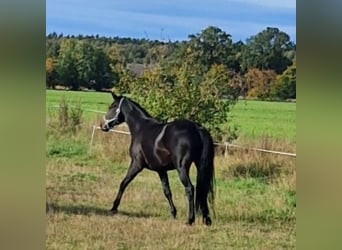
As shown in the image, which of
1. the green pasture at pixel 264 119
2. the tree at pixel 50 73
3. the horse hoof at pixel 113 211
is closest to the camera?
the tree at pixel 50 73

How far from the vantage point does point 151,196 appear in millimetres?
2471

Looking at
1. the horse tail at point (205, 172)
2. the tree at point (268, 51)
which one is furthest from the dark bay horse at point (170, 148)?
the tree at point (268, 51)

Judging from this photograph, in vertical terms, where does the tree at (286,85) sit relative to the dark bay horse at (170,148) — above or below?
above

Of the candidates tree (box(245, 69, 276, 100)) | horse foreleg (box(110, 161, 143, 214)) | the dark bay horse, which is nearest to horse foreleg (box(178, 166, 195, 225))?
the dark bay horse

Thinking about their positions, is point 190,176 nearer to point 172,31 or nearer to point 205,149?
point 205,149

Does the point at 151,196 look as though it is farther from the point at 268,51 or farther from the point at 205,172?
the point at 268,51

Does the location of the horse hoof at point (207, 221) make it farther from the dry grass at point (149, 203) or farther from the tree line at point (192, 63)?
the tree line at point (192, 63)

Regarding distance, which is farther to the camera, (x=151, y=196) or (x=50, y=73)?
(x=151, y=196)

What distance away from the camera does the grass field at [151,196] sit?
2.37m

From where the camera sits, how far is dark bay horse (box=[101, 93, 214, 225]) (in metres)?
2.48

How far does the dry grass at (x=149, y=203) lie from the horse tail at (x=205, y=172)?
0.03m

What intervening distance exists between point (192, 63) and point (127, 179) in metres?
0.59

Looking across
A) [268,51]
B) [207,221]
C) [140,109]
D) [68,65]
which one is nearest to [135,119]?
[140,109]

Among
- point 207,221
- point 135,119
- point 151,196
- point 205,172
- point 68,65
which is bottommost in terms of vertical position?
point 207,221
